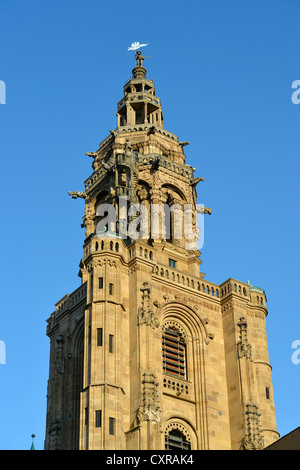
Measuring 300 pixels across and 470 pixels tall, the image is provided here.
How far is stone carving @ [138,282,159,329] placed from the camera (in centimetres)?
5575

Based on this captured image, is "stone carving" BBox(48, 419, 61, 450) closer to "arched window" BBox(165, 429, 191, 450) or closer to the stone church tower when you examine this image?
the stone church tower

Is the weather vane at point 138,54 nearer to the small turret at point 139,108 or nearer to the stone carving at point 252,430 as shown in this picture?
the small turret at point 139,108

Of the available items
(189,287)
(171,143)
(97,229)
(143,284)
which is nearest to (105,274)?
(143,284)

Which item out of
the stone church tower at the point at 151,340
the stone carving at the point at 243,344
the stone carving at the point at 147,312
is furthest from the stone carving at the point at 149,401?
the stone carving at the point at 243,344

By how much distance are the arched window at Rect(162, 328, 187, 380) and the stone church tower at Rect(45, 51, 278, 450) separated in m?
0.07

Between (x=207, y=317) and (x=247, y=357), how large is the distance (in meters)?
3.69

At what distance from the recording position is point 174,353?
58688mm

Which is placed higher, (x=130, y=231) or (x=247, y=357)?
(x=130, y=231)

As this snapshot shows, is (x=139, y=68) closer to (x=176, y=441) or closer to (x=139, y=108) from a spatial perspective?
(x=139, y=108)

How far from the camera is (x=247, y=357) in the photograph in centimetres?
5884

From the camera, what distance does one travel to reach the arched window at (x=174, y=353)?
57784mm

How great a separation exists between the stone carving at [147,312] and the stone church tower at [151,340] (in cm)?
6

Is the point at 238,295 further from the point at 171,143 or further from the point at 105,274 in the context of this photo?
the point at 171,143

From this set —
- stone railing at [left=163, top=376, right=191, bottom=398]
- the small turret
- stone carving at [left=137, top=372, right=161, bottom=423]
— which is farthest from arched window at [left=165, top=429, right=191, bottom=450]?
the small turret
